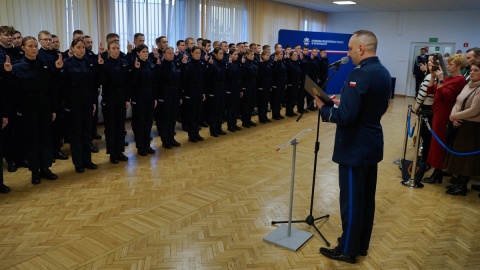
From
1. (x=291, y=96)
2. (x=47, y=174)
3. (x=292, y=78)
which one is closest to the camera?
(x=47, y=174)

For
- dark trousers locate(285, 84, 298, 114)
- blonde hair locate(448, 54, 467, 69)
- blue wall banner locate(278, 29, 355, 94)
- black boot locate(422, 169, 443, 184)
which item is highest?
blue wall banner locate(278, 29, 355, 94)

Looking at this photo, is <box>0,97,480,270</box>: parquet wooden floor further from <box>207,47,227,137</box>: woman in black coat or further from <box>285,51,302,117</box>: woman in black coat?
<box>285,51,302,117</box>: woman in black coat

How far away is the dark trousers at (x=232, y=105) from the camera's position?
24.5 ft

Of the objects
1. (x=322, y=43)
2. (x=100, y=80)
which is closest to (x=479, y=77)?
(x=100, y=80)

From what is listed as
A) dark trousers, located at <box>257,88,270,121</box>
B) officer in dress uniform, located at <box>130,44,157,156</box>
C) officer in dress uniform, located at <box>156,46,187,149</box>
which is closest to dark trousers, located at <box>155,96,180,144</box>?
officer in dress uniform, located at <box>156,46,187,149</box>

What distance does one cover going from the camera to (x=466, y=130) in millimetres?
4492

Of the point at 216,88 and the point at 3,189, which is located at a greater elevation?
the point at 216,88

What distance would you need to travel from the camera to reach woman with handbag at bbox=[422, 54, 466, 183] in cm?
468

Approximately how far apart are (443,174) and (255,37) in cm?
835

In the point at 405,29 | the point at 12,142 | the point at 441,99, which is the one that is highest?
the point at 405,29

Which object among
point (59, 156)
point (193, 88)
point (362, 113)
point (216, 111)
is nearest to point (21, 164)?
point (59, 156)

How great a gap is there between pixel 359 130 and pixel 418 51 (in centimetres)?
1396

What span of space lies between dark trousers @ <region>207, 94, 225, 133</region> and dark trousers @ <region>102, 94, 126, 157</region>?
2060mm

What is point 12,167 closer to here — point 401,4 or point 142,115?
point 142,115
